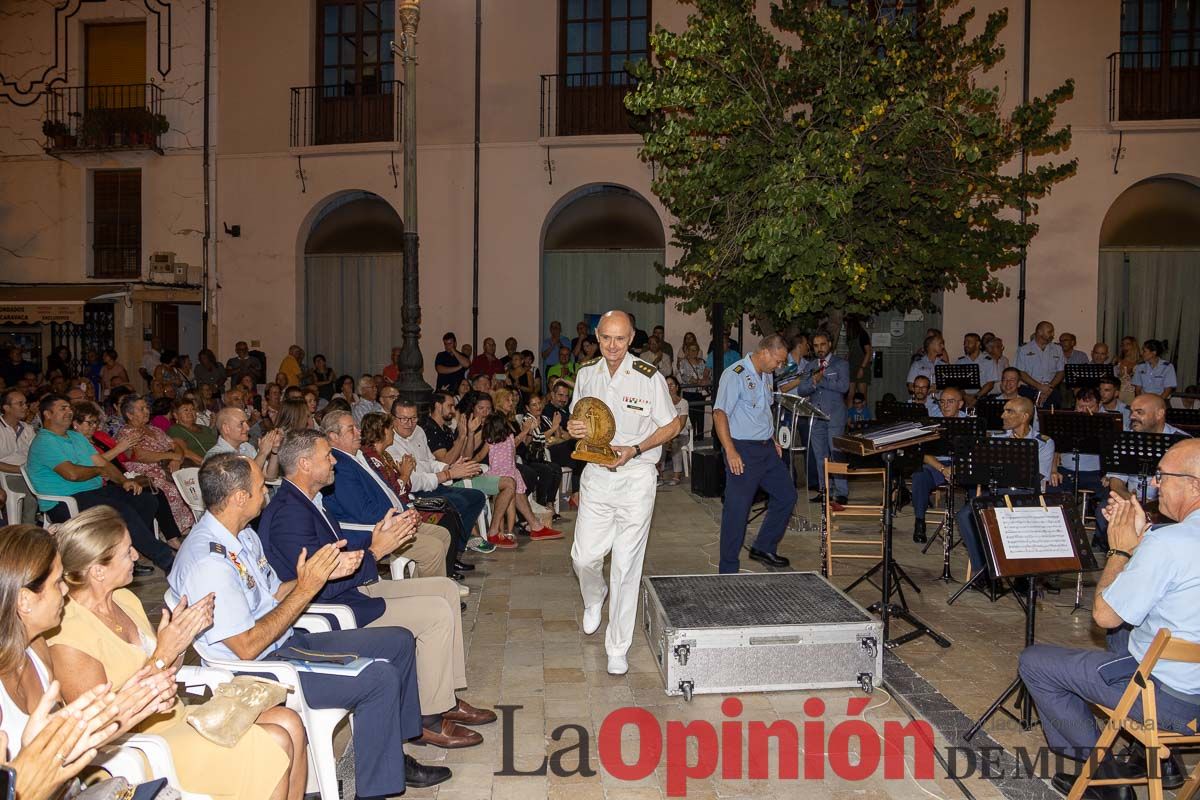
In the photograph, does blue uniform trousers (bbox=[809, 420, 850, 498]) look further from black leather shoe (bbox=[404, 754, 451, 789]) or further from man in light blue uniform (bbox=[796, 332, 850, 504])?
black leather shoe (bbox=[404, 754, 451, 789])

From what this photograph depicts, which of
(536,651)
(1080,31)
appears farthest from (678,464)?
(1080,31)

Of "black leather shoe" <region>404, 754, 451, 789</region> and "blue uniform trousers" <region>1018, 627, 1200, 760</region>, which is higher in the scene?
"blue uniform trousers" <region>1018, 627, 1200, 760</region>

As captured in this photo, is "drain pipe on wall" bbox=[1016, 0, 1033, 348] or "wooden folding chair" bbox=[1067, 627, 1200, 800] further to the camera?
"drain pipe on wall" bbox=[1016, 0, 1033, 348]

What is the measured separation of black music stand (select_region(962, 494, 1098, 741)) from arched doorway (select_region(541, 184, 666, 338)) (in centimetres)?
1337

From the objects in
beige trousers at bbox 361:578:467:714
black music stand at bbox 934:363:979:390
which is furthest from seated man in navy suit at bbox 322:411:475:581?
black music stand at bbox 934:363:979:390

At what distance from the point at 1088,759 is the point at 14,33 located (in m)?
22.2

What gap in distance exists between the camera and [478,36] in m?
17.4

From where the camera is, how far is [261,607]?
13.1ft

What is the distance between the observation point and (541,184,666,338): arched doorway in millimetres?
18016

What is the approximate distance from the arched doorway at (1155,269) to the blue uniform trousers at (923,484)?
9728 millimetres

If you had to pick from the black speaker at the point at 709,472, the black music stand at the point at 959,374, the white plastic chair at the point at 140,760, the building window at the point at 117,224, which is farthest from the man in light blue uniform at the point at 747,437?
the building window at the point at 117,224

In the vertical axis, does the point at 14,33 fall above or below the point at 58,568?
above

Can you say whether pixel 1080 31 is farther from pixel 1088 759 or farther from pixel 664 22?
pixel 1088 759

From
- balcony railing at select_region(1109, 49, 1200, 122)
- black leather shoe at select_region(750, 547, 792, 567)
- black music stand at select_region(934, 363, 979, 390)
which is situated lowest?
black leather shoe at select_region(750, 547, 792, 567)
